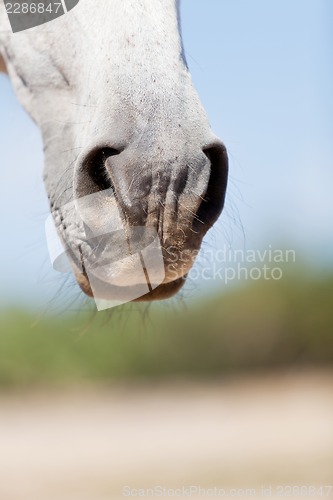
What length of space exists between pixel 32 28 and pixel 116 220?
1.94ft

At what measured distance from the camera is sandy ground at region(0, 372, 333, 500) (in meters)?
7.77

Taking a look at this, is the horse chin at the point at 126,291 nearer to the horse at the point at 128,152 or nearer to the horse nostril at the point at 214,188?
the horse at the point at 128,152

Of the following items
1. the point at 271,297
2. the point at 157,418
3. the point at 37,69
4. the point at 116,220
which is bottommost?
the point at 157,418

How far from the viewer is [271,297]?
35.4 ft

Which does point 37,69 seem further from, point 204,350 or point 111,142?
point 204,350

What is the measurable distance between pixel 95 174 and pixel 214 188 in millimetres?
224

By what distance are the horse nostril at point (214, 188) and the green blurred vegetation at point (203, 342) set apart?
8.31m

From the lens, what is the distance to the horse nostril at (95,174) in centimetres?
121

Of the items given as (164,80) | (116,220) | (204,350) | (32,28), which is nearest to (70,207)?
(116,220)

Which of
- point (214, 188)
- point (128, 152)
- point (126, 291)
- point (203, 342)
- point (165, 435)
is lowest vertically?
point (165, 435)

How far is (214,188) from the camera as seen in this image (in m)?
1.28

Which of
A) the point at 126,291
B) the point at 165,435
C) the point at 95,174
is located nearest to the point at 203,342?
the point at 165,435

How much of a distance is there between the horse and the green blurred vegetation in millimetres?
8182

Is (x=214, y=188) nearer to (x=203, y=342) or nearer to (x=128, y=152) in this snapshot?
(x=128, y=152)
